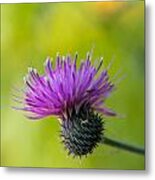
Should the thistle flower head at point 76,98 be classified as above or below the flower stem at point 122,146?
above

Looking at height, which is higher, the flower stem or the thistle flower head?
the thistle flower head

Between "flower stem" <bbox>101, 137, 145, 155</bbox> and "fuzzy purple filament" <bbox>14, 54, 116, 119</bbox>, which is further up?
"fuzzy purple filament" <bbox>14, 54, 116, 119</bbox>

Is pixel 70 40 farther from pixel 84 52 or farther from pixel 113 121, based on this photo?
pixel 113 121

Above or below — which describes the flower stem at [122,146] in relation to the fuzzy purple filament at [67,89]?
below

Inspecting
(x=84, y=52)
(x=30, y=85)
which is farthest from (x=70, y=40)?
(x=30, y=85)

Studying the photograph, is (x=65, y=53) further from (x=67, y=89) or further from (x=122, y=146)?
(x=122, y=146)
